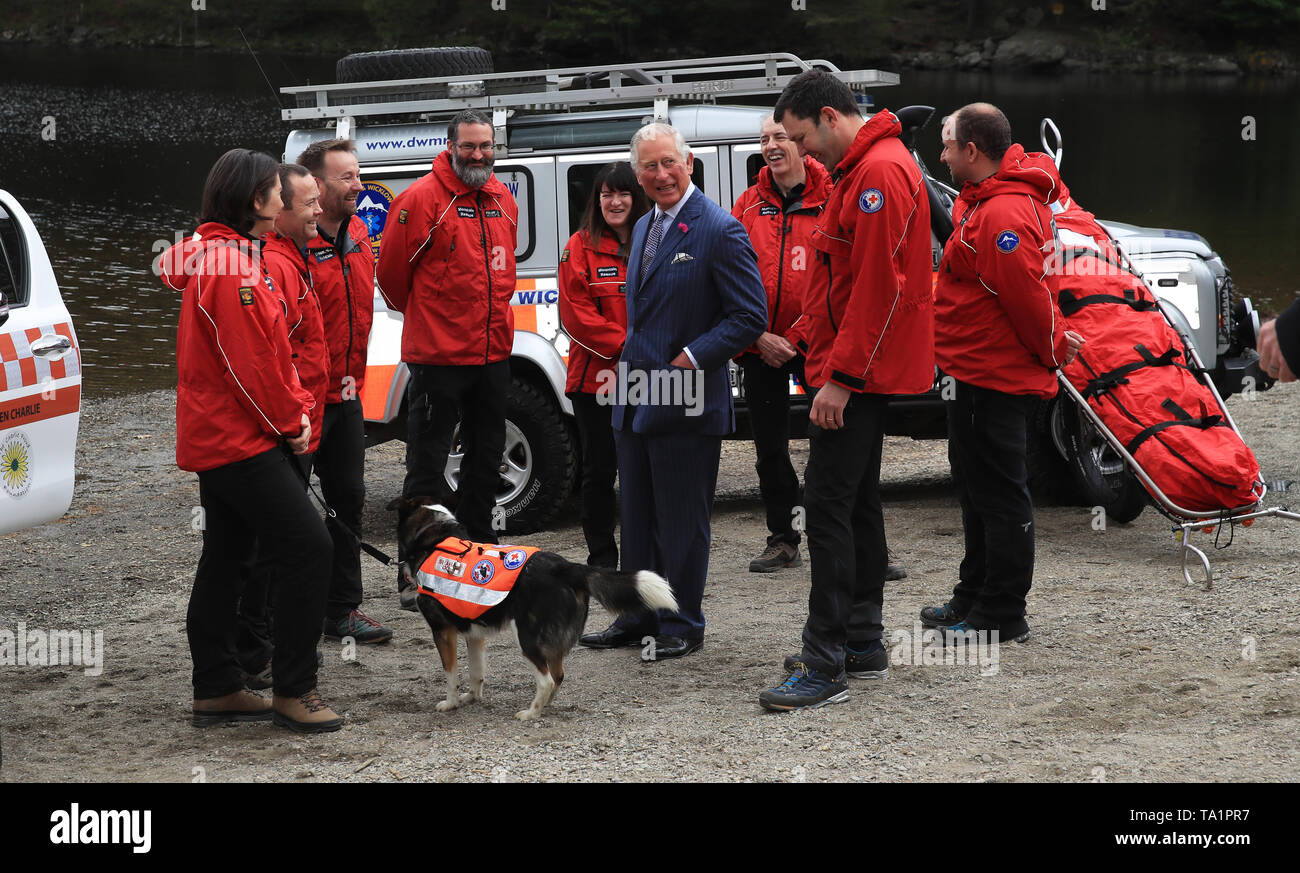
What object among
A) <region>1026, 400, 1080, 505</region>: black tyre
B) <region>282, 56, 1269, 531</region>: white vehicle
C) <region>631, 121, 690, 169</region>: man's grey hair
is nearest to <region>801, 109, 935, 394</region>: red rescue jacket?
<region>631, 121, 690, 169</region>: man's grey hair

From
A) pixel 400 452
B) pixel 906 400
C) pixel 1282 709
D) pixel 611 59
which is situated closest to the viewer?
pixel 1282 709

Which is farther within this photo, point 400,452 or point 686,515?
point 400,452

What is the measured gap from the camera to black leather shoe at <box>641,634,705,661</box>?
552 cm

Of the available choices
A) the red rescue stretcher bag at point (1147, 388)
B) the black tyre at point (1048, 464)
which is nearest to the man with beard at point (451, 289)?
the red rescue stretcher bag at point (1147, 388)

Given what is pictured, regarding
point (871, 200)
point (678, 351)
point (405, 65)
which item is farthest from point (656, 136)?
point (405, 65)

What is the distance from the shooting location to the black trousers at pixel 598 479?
635 centimetres

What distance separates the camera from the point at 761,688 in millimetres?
5180

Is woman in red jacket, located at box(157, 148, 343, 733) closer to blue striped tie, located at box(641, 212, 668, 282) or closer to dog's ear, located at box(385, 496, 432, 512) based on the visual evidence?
dog's ear, located at box(385, 496, 432, 512)

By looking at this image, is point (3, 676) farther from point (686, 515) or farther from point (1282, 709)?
point (1282, 709)

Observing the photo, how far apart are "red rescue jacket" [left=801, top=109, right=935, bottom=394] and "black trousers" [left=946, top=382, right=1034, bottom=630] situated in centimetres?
69

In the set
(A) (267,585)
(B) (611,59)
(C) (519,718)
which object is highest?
(B) (611,59)

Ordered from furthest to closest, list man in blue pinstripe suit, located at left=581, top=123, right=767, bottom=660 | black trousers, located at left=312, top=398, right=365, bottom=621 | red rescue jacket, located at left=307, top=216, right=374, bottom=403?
black trousers, located at left=312, top=398, right=365, bottom=621 < red rescue jacket, located at left=307, top=216, right=374, bottom=403 < man in blue pinstripe suit, located at left=581, top=123, right=767, bottom=660
